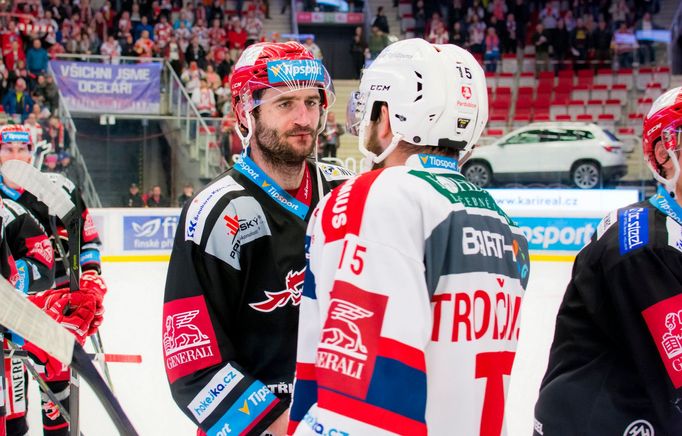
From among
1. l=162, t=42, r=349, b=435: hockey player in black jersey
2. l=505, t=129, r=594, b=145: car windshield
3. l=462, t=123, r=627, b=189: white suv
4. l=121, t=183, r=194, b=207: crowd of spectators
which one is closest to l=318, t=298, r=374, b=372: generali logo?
l=162, t=42, r=349, b=435: hockey player in black jersey

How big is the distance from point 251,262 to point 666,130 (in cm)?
92

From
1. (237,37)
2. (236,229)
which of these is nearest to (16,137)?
(236,229)

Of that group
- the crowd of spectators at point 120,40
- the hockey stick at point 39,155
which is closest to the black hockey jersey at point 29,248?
the hockey stick at point 39,155

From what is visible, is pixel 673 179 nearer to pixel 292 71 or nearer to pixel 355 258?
pixel 292 71

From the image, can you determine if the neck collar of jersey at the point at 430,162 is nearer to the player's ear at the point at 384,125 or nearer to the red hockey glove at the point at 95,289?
the player's ear at the point at 384,125

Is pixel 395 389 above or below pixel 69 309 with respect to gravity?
above

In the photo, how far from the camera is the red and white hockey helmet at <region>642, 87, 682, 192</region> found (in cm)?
181

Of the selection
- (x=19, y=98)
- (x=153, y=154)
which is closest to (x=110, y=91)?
(x=19, y=98)

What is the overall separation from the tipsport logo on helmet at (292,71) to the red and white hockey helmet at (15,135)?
239 centimetres

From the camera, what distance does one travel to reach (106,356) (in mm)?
1713

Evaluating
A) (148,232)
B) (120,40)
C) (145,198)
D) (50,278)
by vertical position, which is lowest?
(148,232)

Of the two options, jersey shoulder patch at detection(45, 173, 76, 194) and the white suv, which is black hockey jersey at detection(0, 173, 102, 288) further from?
the white suv

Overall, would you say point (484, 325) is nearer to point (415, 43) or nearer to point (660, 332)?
point (415, 43)

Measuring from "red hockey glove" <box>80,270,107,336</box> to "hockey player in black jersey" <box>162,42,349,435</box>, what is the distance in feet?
3.79
